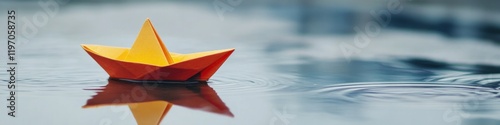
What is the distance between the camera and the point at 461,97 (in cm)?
323

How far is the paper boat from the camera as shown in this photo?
330cm

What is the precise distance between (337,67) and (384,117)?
42.7 inches

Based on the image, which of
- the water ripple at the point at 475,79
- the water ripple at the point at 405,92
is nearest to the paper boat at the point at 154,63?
the water ripple at the point at 405,92

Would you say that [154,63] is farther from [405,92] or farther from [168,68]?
[405,92]

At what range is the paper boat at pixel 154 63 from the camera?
3297 millimetres

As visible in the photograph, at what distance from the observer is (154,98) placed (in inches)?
122

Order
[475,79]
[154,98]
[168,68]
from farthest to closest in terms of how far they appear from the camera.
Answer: [475,79]
[168,68]
[154,98]

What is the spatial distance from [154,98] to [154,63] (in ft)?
0.86

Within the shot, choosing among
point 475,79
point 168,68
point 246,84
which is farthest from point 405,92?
point 168,68

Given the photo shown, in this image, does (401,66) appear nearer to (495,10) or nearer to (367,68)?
(367,68)

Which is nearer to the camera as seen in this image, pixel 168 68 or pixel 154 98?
pixel 154 98

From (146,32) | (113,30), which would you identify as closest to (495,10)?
(113,30)

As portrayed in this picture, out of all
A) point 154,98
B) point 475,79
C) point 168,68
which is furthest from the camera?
point 475,79

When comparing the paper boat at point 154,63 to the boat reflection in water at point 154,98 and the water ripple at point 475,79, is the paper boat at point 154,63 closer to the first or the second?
the boat reflection in water at point 154,98
